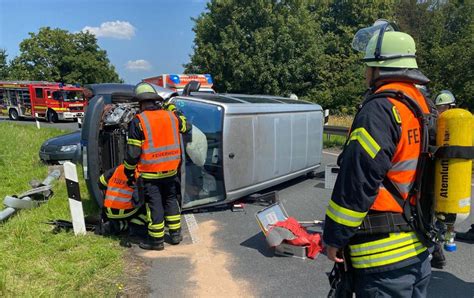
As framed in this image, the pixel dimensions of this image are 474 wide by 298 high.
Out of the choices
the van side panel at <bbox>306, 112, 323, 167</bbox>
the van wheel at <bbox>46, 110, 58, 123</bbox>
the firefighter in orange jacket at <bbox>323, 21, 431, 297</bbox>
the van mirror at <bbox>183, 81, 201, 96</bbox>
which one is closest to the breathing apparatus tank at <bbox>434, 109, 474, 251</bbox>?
the firefighter in orange jacket at <bbox>323, 21, 431, 297</bbox>

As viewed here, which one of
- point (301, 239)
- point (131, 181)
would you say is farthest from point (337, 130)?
point (131, 181)

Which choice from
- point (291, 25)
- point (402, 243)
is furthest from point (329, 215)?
point (291, 25)

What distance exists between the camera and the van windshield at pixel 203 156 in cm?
577

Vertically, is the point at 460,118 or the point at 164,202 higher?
the point at 460,118

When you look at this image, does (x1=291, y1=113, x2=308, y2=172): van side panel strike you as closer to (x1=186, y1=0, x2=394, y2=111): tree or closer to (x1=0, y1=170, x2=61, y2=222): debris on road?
(x1=0, y1=170, x2=61, y2=222): debris on road

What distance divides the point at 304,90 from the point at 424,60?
8840 mm

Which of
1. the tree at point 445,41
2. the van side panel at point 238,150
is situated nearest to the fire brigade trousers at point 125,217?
the van side panel at point 238,150

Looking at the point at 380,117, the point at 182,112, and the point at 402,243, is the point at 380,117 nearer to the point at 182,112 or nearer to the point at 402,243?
the point at 402,243

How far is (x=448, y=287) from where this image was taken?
3801 mm

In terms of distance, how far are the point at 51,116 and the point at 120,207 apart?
973 inches

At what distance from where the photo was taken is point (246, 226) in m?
5.70

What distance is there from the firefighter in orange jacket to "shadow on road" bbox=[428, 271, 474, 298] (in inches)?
72.5

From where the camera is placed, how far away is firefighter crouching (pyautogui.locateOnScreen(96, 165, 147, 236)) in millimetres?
5141

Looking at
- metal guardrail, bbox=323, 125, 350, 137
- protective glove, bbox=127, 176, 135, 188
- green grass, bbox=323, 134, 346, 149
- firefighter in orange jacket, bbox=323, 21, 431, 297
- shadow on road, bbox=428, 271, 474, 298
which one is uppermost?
firefighter in orange jacket, bbox=323, 21, 431, 297
